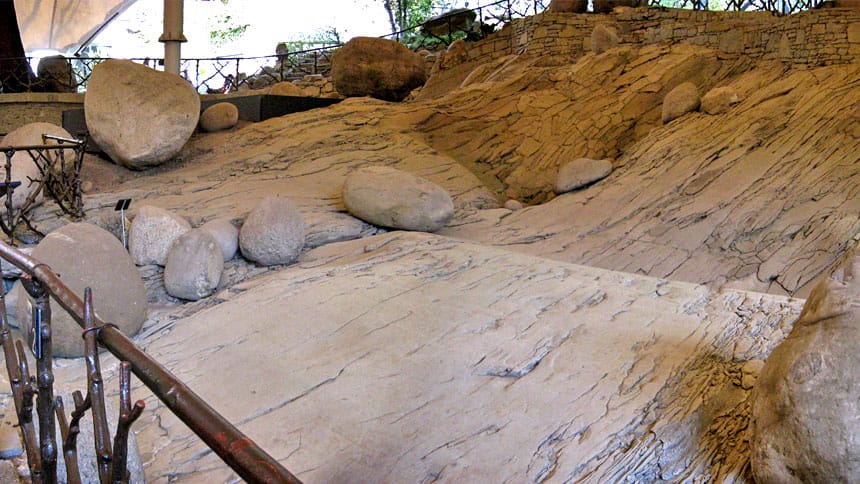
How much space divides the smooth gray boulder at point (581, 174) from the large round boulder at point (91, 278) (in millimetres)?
5754

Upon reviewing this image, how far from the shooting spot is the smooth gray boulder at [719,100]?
9641 mm

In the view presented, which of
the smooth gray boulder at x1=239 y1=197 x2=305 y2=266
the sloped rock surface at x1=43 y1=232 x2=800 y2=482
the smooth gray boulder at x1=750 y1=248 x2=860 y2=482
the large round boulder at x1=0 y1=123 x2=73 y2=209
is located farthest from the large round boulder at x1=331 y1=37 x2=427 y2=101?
the smooth gray boulder at x1=750 y1=248 x2=860 y2=482

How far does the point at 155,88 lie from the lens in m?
9.35

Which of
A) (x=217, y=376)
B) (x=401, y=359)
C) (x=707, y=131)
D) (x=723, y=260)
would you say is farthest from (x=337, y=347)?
(x=707, y=131)

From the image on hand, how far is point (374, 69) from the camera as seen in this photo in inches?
486

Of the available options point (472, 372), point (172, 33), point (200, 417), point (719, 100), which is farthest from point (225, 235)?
point (719, 100)

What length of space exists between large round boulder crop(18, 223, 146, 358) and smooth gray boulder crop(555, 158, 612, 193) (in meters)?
5.75

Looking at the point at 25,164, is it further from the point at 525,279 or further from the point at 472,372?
the point at 472,372

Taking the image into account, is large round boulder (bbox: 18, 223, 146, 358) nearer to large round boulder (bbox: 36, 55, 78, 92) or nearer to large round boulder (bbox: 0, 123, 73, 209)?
large round boulder (bbox: 0, 123, 73, 209)

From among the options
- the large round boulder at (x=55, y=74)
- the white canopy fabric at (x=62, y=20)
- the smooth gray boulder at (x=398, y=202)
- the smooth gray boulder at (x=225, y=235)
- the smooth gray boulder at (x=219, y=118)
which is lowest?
the smooth gray boulder at (x=225, y=235)

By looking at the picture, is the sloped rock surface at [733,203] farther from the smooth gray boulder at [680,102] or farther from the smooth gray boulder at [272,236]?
the smooth gray boulder at [272,236]

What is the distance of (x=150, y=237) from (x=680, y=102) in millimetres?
7290

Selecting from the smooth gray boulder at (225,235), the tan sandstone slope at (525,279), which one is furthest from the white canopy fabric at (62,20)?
the smooth gray boulder at (225,235)

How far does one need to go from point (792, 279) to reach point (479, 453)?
5.02 meters
